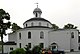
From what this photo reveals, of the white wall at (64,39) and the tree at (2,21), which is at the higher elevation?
the tree at (2,21)

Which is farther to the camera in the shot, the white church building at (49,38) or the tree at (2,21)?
the white church building at (49,38)

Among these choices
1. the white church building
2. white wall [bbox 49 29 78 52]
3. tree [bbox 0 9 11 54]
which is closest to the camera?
tree [bbox 0 9 11 54]

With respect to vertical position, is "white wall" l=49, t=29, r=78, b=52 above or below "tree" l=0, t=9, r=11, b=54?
below

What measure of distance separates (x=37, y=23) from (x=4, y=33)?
12.6 metres

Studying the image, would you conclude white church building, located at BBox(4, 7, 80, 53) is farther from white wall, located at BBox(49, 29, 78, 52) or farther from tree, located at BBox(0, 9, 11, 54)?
tree, located at BBox(0, 9, 11, 54)

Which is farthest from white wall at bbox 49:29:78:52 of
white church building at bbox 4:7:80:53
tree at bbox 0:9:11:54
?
tree at bbox 0:9:11:54

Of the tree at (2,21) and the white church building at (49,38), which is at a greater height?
the tree at (2,21)

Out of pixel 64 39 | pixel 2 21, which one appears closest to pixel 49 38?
pixel 64 39

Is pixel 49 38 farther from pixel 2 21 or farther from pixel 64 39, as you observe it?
pixel 2 21

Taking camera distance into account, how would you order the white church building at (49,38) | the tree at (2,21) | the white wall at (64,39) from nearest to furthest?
the tree at (2,21), the white wall at (64,39), the white church building at (49,38)

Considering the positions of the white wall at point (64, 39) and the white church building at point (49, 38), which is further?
the white church building at point (49, 38)

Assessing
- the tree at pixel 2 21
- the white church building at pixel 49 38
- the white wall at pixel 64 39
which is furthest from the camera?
the white church building at pixel 49 38

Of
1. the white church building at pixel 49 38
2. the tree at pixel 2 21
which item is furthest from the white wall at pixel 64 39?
the tree at pixel 2 21

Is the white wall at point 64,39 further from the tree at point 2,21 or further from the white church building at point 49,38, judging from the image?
the tree at point 2,21
